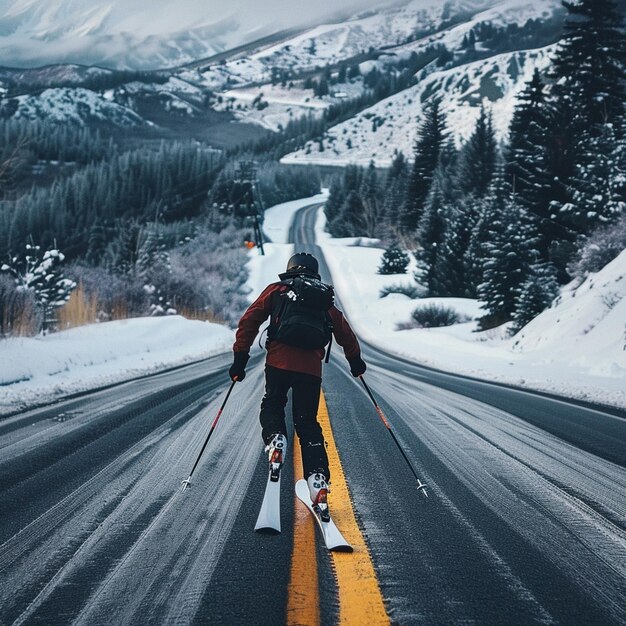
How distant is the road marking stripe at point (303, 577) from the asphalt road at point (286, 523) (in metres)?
0.03

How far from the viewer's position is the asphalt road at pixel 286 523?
225 centimetres

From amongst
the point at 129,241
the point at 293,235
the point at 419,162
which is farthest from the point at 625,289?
the point at 293,235

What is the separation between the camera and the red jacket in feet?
12.5

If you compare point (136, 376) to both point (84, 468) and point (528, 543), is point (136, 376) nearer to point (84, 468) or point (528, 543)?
point (84, 468)

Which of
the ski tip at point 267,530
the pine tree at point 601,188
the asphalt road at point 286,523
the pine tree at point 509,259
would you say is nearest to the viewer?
the asphalt road at point 286,523

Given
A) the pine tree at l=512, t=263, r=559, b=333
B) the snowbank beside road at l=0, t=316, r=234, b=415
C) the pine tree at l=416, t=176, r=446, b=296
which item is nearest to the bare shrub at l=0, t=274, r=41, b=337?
the snowbank beside road at l=0, t=316, r=234, b=415

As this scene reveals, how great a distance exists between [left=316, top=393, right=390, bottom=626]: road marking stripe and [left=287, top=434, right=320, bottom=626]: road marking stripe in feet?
0.37

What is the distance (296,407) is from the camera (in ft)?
12.4

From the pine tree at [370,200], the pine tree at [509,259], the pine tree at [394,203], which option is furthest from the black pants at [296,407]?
the pine tree at [370,200]

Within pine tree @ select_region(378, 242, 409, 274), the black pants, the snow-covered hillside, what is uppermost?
the snow-covered hillside

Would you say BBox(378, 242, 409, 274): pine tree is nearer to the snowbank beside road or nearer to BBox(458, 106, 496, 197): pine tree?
BBox(458, 106, 496, 197): pine tree

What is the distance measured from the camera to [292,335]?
147 inches

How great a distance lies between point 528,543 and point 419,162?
2383 inches

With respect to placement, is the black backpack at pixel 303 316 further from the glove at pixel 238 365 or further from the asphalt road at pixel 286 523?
the asphalt road at pixel 286 523
